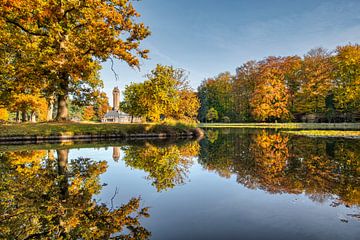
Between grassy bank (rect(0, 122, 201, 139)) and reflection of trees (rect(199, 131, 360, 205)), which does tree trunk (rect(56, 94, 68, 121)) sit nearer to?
grassy bank (rect(0, 122, 201, 139))

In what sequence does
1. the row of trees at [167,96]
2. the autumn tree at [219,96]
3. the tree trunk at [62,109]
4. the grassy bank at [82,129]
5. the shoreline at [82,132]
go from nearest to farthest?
the shoreline at [82,132]
the grassy bank at [82,129]
the tree trunk at [62,109]
the row of trees at [167,96]
the autumn tree at [219,96]

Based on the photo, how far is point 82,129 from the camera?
21469 millimetres

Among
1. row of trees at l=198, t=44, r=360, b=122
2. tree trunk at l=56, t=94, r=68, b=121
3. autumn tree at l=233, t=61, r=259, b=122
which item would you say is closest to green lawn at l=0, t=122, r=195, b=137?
tree trunk at l=56, t=94, r=68, b=121

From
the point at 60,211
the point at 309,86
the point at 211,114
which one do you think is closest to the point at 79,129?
the point at 60,211

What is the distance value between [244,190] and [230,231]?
226 cm

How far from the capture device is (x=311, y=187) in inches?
215

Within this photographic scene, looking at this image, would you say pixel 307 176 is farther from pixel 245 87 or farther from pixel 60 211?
pixel 245 87

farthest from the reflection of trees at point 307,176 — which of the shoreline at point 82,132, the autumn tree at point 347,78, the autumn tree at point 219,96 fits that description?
the autumn tree at point 219,96

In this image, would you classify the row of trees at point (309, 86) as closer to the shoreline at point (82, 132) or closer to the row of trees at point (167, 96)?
the row of trees at point (167, 96)

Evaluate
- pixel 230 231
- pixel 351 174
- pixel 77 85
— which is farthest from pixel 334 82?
pixel 230 231

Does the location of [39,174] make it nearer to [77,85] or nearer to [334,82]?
[77,85]

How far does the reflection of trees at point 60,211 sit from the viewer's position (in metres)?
3.22

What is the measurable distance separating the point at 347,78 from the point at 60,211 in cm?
5675

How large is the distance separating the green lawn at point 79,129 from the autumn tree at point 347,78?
3481 cm
